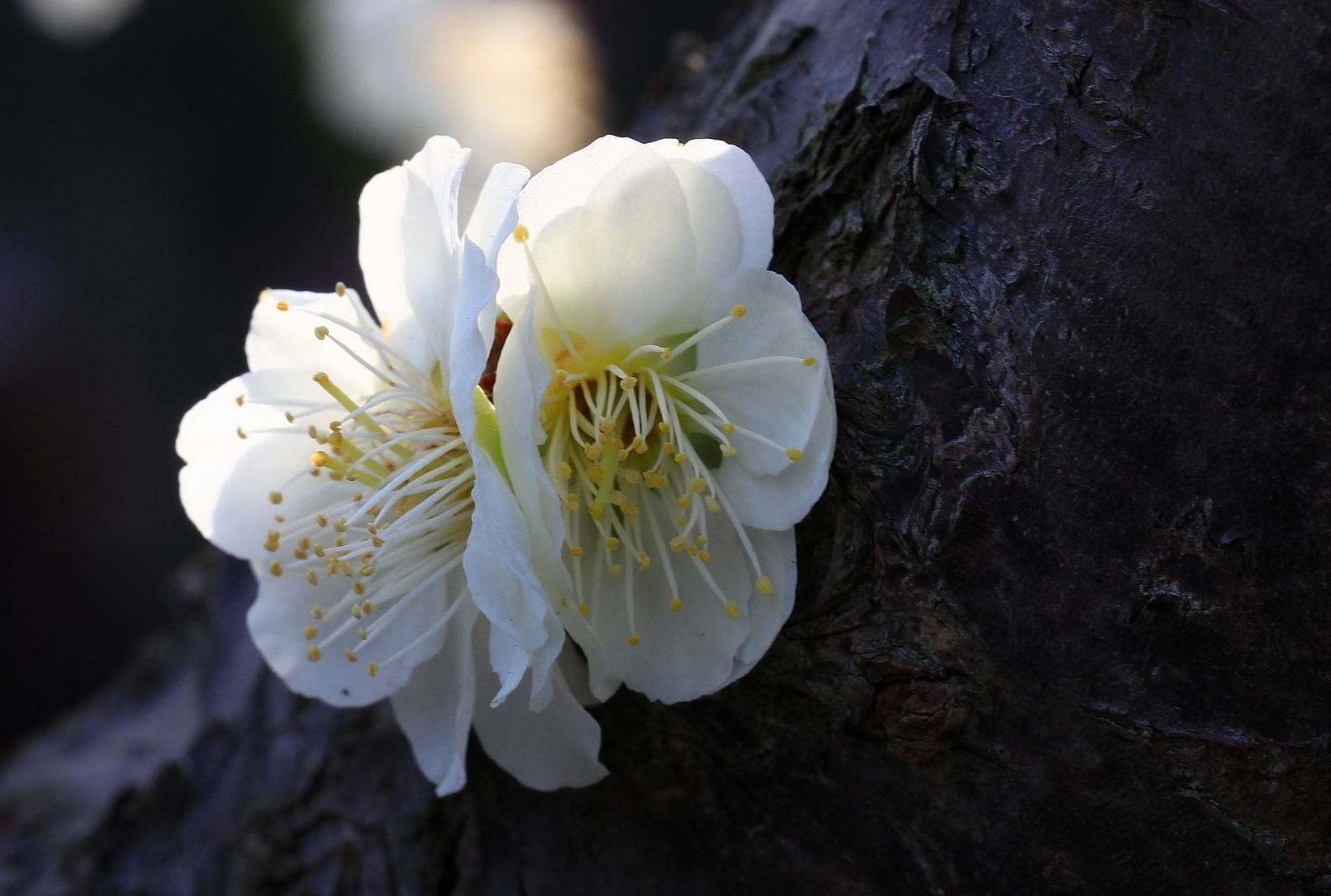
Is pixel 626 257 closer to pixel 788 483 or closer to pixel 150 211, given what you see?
pixel 788 483

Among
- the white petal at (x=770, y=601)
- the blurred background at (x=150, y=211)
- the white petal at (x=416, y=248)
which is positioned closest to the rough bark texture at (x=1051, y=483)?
the white petal at (x=770, y=601)

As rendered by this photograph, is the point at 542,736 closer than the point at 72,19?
Yes

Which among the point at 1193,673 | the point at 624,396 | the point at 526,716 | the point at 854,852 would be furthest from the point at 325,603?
the point at 1193,673

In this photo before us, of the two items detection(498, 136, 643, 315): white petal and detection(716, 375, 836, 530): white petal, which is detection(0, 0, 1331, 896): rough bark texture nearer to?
detection(716, 375, 836, 530): white petal

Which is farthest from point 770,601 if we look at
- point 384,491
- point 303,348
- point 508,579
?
point 303,348

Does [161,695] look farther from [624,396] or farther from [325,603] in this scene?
[624,396]

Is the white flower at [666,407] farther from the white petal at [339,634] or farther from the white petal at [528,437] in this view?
the white petal at [339,634]

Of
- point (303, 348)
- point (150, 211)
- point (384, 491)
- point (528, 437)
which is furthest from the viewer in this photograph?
point (150, 211)

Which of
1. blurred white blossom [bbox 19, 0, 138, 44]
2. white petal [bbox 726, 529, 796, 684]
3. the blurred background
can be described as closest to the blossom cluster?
white petal [bbox 726, 529, 796, 684]
